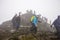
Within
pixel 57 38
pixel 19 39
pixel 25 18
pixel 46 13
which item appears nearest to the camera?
pixel 19 39

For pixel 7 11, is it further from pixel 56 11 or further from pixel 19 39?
pixel 19 39

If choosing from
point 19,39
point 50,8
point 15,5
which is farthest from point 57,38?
point 15,5

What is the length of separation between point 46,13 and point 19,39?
813cm

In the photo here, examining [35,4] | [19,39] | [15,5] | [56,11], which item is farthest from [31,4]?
[19,39]

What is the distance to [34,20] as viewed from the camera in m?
10.2

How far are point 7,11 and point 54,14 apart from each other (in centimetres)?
482

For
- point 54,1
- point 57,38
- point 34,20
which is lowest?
point 57,38

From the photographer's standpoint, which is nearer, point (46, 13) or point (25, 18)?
point (25, 18)

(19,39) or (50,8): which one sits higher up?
(50,8)

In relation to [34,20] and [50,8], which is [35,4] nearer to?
[50,8]

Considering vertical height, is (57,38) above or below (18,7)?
below

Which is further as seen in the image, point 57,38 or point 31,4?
point 31,4

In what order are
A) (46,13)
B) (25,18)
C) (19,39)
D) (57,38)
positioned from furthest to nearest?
1. (46,13)
2. (25,18)
3. (57,38)
4. (19,39)

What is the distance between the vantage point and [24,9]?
17.0 meters
